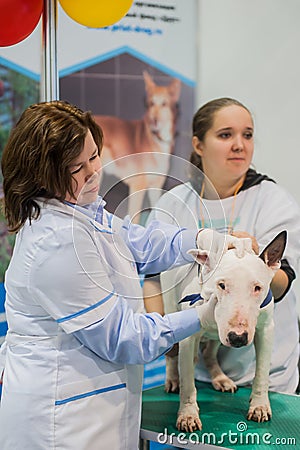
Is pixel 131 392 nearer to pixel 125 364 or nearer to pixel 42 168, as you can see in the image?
pixel 125 364

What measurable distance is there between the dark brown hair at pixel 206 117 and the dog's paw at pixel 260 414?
0.64m

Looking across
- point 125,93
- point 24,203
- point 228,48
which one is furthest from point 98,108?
point 24,203

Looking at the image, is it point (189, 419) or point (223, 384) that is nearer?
point (189, 419)

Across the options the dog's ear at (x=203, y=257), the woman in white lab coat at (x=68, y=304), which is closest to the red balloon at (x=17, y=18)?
the woman in white lab coat at (x=68, y=304)

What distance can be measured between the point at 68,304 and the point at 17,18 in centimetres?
71

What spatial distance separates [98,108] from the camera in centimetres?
321

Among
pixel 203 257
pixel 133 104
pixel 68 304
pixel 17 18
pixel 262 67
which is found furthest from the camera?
pixel 133 104

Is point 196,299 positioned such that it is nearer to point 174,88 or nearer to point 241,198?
point 241,198

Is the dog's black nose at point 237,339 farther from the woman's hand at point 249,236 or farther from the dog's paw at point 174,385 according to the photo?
the dog's paw at point 174,385

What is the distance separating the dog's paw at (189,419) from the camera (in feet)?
5.72

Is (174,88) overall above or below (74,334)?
A: above

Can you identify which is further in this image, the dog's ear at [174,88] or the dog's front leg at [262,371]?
the dog's ear at [174,88]

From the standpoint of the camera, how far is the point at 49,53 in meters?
1.91

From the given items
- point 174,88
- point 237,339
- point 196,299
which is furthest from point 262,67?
point 237,339
